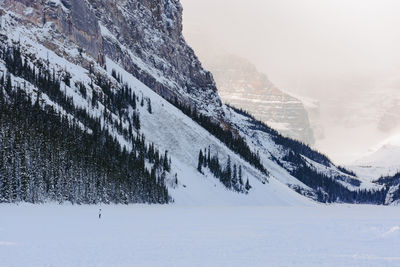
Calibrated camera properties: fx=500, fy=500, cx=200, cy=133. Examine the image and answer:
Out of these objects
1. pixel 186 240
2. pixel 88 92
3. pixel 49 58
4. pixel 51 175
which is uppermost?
pixel 49 58

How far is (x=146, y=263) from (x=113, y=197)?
309 feet

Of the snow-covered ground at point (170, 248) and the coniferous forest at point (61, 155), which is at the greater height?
the coniferous forest at point (61, 155)

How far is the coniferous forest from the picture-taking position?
96562mm

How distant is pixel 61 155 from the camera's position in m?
110

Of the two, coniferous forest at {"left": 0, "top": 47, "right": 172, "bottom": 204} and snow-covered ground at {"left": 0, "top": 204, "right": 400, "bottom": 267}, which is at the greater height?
coniferous forest at {"left": 0, "top": 47, "right": 172, "bottom": 204}

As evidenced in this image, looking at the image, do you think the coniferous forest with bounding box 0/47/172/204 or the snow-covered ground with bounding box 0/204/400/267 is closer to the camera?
the snow-covered ground with bounding box 0/204/400/267

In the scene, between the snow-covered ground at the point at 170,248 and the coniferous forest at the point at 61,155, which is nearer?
the snow-covered ground at the point at 170,248

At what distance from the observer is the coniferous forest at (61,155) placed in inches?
3802

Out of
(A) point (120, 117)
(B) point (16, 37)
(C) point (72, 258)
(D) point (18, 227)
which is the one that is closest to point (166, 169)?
(A) point (120, 117)

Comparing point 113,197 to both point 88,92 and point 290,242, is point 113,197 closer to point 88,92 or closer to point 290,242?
point 88,92

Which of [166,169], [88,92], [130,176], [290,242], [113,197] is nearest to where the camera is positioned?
[290,242]

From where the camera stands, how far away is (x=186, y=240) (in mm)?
51031

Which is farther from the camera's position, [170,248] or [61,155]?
[61,155]

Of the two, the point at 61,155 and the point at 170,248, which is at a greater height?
the point at 61,155
